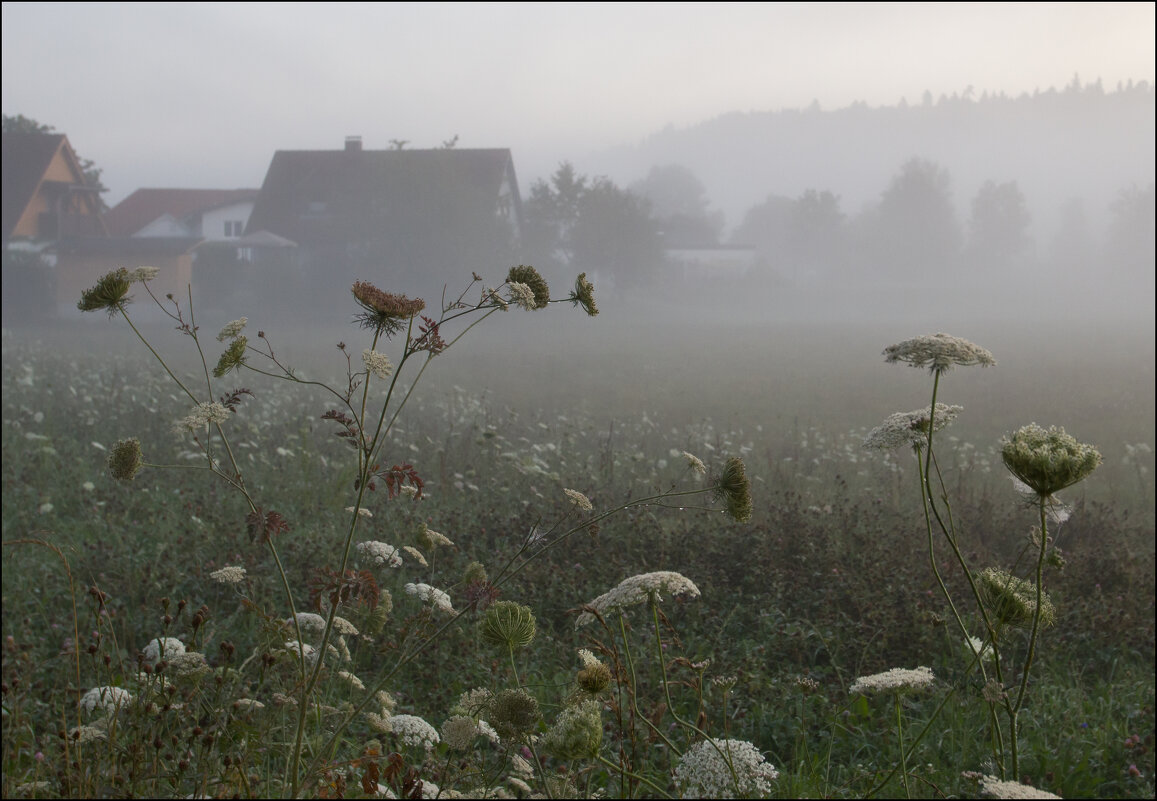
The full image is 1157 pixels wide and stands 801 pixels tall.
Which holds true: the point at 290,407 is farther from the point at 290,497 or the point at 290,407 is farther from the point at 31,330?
the point at 31,330

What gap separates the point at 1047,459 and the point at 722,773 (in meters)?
0.86

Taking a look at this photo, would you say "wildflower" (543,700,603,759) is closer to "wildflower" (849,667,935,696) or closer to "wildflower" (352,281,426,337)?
"wildflower" (849,667,935,696)

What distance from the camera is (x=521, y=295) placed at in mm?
1741

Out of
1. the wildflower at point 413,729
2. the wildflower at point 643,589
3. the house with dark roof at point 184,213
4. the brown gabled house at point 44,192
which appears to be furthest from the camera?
the house with dark roof at point 184,213

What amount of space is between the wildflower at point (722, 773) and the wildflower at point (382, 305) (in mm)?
1044

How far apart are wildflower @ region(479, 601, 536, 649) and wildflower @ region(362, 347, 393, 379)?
1.72ft

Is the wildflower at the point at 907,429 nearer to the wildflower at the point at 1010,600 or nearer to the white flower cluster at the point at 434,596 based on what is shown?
the wildflower at the point at 1010,600

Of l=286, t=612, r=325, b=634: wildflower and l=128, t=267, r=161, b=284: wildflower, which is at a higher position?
l=128, t=267, r=161, b=284: wildflower

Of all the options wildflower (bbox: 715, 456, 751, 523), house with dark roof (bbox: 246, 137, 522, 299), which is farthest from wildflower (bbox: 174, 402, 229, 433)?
house with dark roof (bbox: 246, 137, 522, 299)

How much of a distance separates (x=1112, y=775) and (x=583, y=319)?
3086 cm

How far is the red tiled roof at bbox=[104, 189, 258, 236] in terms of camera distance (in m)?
50.2

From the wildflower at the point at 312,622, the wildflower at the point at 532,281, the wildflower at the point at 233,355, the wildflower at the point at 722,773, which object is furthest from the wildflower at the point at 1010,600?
the wildflower at the point at 312,622

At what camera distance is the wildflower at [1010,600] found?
1.73 meters

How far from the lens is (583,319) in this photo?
34031mm
